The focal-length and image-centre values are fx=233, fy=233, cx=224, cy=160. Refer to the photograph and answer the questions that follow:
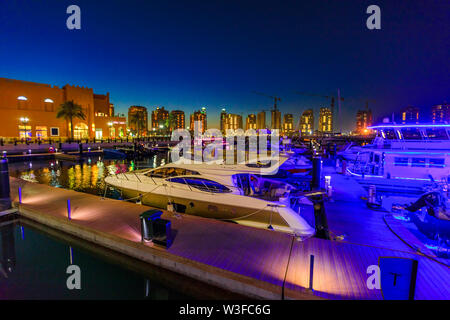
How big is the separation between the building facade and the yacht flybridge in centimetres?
5029

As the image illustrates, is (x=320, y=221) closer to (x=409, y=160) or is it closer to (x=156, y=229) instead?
(x=156, y=229)

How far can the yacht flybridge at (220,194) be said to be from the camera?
7.20 m

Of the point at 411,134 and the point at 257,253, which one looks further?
the point at 411,134

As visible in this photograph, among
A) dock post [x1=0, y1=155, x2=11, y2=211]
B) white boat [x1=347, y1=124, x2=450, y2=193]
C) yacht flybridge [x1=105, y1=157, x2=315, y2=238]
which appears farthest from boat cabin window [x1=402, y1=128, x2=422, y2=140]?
dock post [x1=0, y1=155, x2=11, y2=211]

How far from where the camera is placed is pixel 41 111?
49.2m

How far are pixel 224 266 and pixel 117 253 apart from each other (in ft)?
11.2

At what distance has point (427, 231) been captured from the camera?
8.95 m

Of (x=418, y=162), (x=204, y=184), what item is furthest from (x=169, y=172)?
(x=418, y=162)

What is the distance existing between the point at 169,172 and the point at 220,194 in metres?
3.07

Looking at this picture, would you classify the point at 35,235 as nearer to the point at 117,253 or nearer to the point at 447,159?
the point at 117,253

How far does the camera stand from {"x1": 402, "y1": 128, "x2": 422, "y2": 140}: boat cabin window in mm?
16922

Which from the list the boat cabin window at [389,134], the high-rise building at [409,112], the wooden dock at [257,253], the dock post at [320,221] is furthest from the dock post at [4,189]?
the high-rise building at [409,112]

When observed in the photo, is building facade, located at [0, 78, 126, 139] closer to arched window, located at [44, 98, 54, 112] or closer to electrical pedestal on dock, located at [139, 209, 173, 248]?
arched window, located at [44, 98, 54, 112]
